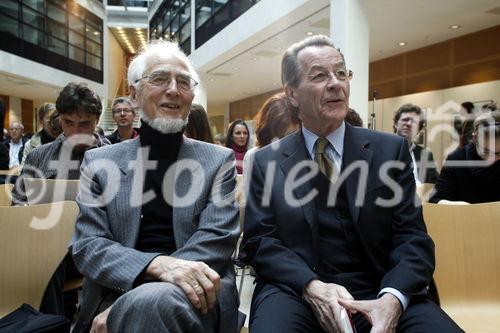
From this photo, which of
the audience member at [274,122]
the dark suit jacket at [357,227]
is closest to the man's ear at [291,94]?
the dark suit jacket at [357,227]

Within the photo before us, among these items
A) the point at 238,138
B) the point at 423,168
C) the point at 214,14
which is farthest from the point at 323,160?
the point at 214,14

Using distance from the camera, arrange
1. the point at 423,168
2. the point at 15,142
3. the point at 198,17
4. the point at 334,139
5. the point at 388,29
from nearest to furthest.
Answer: the point at 334,139 → the point at 423,168 → the point at 388,29 → the point at 15,142 → the point at 198,17

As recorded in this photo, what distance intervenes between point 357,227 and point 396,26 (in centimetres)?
704

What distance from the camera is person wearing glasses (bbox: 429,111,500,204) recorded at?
2.67 meters

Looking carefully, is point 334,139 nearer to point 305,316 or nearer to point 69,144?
point 305,316

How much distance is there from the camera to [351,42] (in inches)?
232

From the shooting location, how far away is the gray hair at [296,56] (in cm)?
176

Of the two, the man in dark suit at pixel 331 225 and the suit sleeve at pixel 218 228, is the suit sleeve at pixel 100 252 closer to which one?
the suit sleeve at pixel 218 228

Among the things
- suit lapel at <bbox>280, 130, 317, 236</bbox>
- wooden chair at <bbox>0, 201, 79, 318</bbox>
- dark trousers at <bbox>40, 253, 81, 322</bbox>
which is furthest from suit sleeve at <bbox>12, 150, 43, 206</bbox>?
suit lapel at <bbox>280, 130, 317, 236</bbox>

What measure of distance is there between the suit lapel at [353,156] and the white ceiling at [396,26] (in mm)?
4999

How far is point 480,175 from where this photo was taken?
2.67m

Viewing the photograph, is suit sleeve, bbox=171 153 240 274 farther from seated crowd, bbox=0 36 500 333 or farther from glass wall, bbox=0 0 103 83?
glass wall, bbox=0 0 103 83

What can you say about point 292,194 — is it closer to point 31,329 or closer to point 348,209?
point 348,209

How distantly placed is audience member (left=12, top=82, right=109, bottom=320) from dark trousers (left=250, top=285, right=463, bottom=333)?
1456 millimetres
